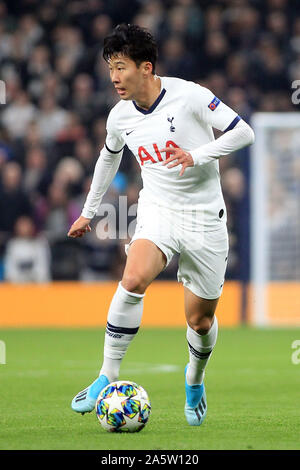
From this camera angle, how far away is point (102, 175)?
6125mm

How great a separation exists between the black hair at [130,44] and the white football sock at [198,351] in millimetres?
1545

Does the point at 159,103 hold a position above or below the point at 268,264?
above

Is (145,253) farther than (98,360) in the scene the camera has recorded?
No

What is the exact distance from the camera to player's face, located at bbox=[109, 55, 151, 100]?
5605mm

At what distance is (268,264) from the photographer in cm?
1330

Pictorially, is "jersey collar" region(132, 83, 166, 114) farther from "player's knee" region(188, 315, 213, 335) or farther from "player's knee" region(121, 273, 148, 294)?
"player's knee" region(188, 315, 213, 335)

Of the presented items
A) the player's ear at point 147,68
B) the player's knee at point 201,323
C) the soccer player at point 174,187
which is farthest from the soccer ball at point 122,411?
the player's ear at point 147,68

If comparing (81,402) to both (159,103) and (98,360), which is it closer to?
(159,103)

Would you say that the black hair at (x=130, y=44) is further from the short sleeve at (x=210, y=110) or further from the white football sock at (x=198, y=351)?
the white football sock at (x=198, y=351)

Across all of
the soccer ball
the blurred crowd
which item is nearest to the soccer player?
the soccer ball

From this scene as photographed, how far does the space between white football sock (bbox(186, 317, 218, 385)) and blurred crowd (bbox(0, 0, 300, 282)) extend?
259 inches
